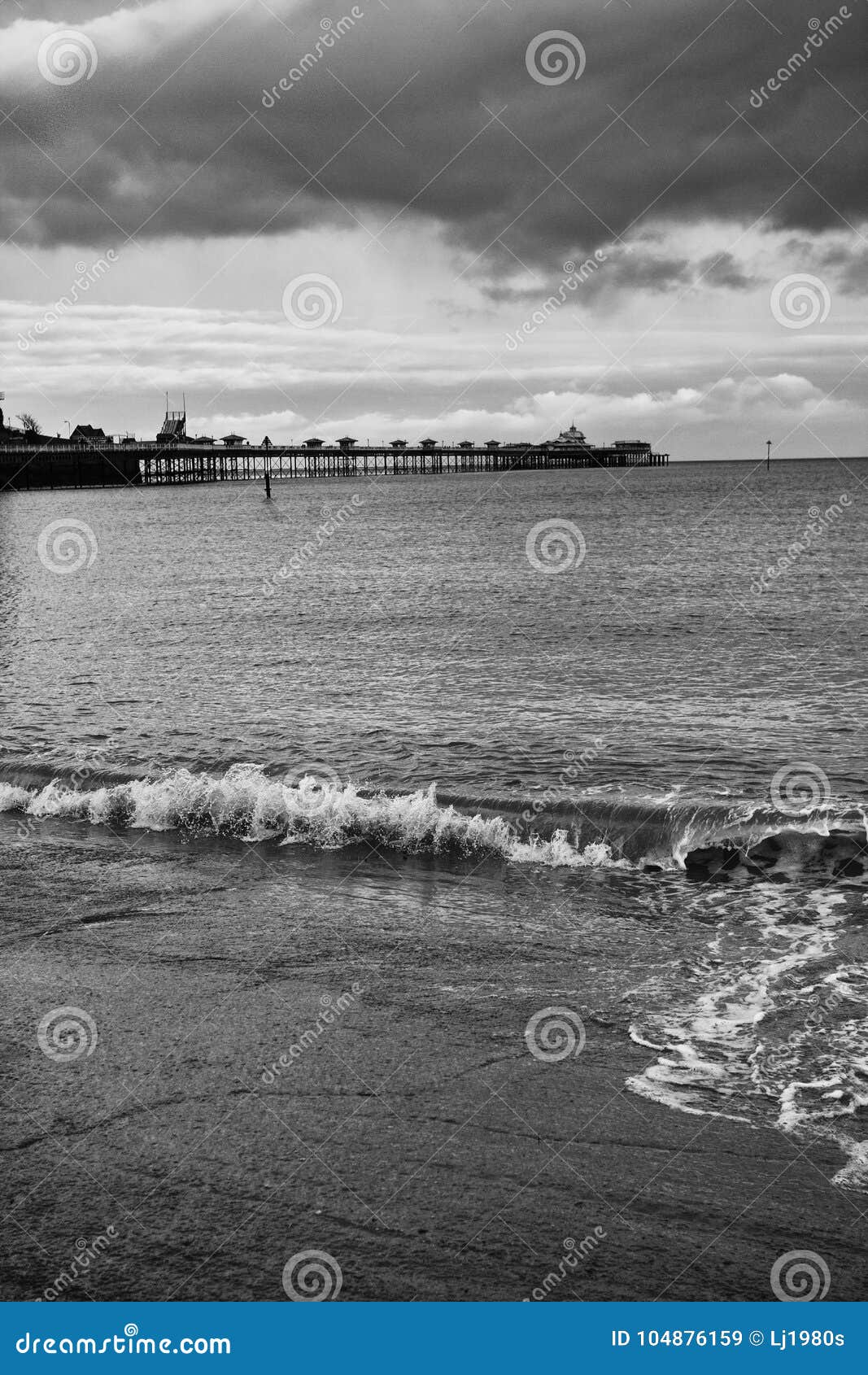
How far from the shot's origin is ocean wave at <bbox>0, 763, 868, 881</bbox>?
1278 cm

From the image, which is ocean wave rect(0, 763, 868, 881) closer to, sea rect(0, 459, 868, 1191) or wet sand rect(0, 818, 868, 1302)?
sea rect(0, 459, 868, 1191)

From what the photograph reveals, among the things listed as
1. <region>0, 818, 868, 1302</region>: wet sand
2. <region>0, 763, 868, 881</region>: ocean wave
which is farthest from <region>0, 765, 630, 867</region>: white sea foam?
<region>0, 818, 868, 1302</region>: wet sand

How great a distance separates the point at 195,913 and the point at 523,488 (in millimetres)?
163840

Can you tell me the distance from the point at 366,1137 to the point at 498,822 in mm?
6862

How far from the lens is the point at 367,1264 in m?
5.66

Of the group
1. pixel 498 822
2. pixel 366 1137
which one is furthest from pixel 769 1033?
pixel 498 822

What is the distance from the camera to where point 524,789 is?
15.6m

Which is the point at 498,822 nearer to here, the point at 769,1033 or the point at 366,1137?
the point at 769,1033

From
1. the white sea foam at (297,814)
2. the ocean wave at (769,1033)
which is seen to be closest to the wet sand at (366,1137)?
the ocean wave at (769,1033)

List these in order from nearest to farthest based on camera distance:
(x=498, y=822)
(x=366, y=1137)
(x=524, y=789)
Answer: (x=366, y=1137), (x=498, y=822), (x=524, y=789)

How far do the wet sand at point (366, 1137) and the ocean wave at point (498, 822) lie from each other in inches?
110

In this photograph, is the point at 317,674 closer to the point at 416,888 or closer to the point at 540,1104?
the point at 416,888

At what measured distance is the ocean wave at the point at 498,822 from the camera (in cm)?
1278

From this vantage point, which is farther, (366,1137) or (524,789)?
(524,789)
